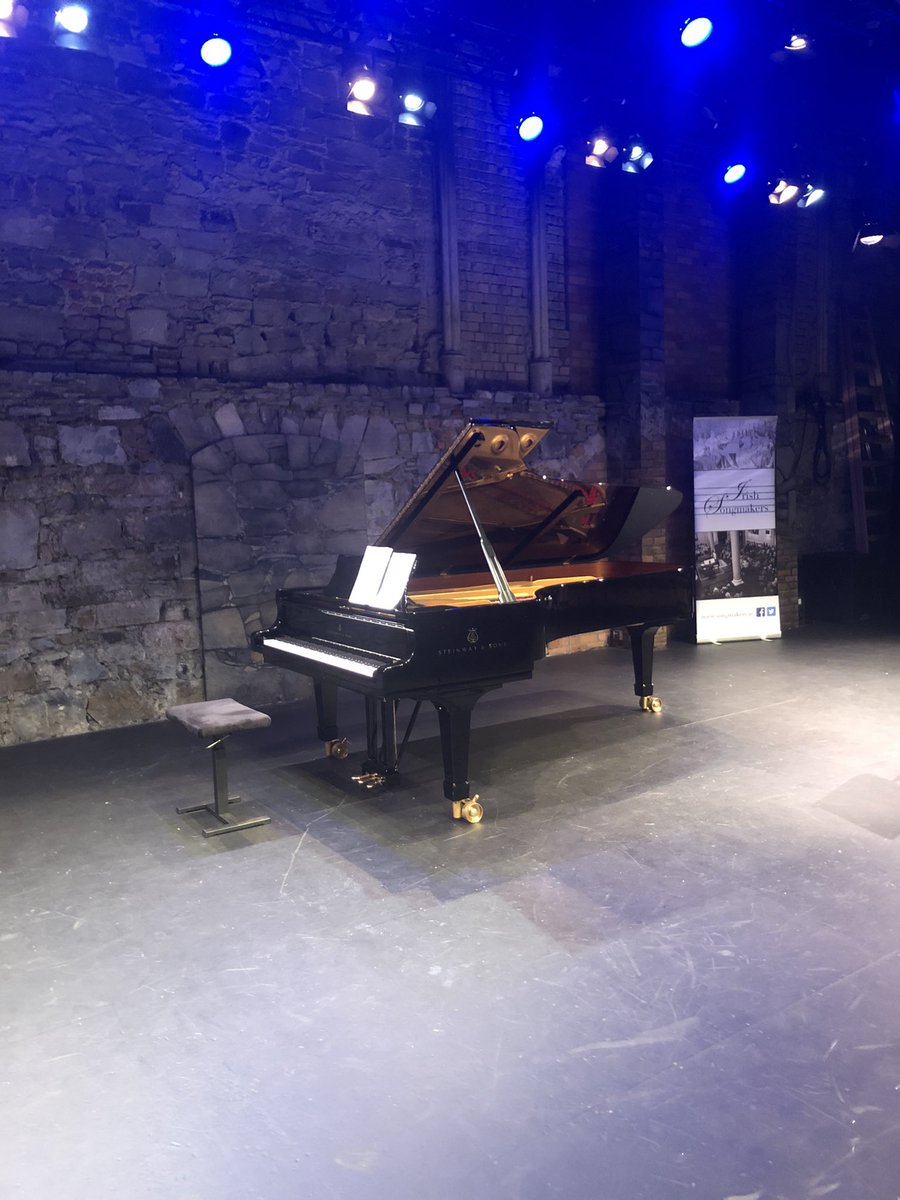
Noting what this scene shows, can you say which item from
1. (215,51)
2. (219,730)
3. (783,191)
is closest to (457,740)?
(219,730)

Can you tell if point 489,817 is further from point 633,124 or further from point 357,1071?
point 633,124

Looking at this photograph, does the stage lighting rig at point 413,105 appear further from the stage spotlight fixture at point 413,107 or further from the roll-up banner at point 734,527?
the roll-up banner at point 734,527

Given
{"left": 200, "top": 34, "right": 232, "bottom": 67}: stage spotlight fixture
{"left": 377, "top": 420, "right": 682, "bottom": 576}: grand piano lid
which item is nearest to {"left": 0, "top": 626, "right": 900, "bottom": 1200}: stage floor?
{"left": 377, "top": 420, "right": 682, "bottom": 576}: grand piano lid

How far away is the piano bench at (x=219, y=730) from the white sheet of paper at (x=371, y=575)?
2.39 feet

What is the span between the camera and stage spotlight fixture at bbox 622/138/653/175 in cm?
727

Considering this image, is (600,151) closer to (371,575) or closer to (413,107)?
(413,107)

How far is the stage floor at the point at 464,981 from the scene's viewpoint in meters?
1.96

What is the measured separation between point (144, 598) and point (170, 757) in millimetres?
1228

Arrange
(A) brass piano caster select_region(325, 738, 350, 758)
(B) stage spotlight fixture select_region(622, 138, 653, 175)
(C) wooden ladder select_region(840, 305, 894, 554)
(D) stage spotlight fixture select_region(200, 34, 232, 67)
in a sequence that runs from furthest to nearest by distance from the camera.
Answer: (C) wooden ladder select_region(840, 305, 894, 554), (B) stage spotlight fixture select_region(622, 138, 653, 175), (D) stage spotlight fixture select_region(200, 34, 232, 67), (A) brass piano caster select_region(325, 738, 350, 758)

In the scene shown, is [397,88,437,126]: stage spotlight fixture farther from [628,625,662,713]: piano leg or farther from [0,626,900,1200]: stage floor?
[0,626,900,1200]: stage floor

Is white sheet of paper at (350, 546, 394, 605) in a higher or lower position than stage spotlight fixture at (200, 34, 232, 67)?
lower

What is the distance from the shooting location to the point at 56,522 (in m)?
5.49

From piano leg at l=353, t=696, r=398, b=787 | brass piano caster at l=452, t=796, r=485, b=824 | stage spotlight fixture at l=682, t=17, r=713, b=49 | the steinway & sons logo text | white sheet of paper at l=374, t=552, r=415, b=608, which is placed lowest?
brass piano caster at l=452, t=796, r=485, b=824

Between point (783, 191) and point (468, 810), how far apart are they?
6.96m
